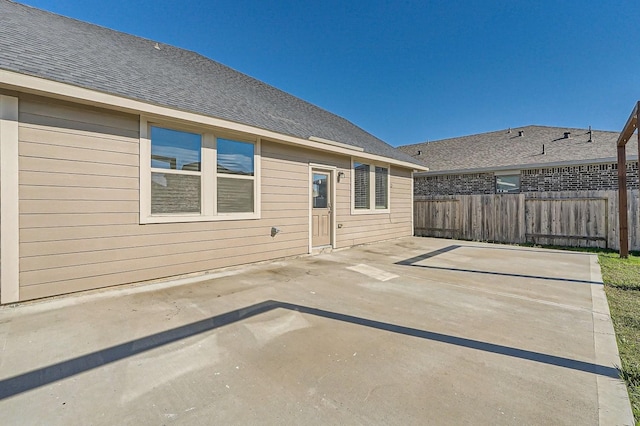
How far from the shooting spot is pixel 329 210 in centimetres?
762

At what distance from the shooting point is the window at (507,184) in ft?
36.8

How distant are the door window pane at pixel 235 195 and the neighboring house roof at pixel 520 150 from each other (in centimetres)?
952

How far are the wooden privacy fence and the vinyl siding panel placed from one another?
27.2 ft

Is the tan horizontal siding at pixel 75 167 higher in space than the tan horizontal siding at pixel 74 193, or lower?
higher

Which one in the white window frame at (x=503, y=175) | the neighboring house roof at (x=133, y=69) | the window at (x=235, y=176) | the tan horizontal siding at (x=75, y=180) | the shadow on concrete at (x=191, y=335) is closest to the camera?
the shadow on concrete at (x=191, y=335)

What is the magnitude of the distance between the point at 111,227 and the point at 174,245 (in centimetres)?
93

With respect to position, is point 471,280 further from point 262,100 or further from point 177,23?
point 177,23

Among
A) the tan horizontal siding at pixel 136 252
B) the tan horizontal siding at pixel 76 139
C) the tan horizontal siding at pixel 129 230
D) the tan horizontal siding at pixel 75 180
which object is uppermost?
the tan horizontal siding at pixel 76 139

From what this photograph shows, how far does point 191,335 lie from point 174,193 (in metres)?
2.81

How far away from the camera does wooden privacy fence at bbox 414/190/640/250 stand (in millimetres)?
8102

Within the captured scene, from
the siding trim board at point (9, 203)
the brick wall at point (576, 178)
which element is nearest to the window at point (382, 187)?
the brick wall at point (576, 178)

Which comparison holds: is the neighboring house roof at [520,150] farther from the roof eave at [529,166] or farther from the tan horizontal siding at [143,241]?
the tan horizontal siding at [143,241]

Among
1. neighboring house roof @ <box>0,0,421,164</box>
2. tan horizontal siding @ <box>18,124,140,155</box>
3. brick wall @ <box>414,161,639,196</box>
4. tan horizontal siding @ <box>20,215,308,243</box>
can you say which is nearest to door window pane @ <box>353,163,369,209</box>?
neighboring house roof @ <box>0,0,421,164</box>

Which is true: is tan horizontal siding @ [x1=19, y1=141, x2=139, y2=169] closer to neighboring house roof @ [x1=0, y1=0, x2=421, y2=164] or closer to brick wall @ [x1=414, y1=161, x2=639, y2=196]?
neighboring house roof @ [x1=0, y1=0, x2=421, y2=164]
